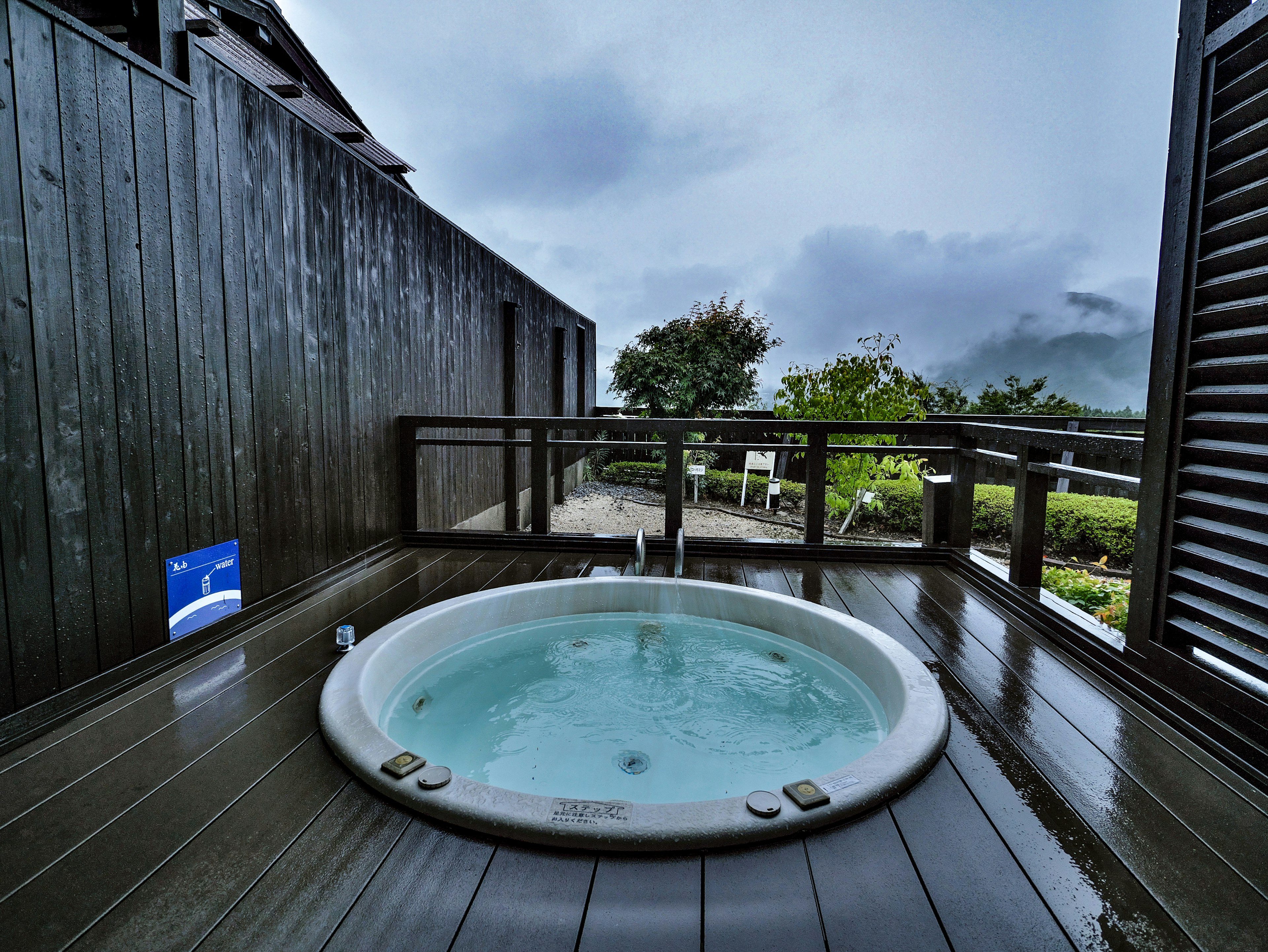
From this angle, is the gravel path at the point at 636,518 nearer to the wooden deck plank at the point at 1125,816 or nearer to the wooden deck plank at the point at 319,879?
the wooden deck plank at the point at 1125,816

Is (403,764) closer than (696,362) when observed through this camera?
Yes

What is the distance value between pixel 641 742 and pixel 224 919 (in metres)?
1.20

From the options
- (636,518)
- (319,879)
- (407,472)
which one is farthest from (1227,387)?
(636,518)

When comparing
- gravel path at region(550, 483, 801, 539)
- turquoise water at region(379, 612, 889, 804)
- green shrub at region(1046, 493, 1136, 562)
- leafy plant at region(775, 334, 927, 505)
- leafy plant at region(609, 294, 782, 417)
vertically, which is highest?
leafy plant at region(609, 294, 782, 417)

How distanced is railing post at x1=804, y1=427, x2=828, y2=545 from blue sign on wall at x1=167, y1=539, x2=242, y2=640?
2654 millimetres

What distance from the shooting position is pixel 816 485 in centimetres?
353

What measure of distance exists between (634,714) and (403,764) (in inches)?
39.3

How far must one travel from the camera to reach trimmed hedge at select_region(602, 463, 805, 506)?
7992 mm

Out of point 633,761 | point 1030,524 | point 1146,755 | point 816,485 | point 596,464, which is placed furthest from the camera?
point 596,464

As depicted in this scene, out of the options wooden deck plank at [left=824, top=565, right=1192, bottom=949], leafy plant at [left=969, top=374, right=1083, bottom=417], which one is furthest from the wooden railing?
leafy plant at [left=969, top=374, right=1083, bottom=417]

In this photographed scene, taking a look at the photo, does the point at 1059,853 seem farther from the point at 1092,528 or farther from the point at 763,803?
the point at 1092,528

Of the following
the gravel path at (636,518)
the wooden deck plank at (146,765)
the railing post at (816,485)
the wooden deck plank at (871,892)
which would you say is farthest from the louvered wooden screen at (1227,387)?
the gravel path at (636,518)

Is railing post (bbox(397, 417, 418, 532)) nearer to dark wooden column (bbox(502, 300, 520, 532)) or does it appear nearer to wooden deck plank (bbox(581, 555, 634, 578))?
wooden deck plank (bbox(581, 555, 634, 578))

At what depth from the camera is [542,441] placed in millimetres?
3637
